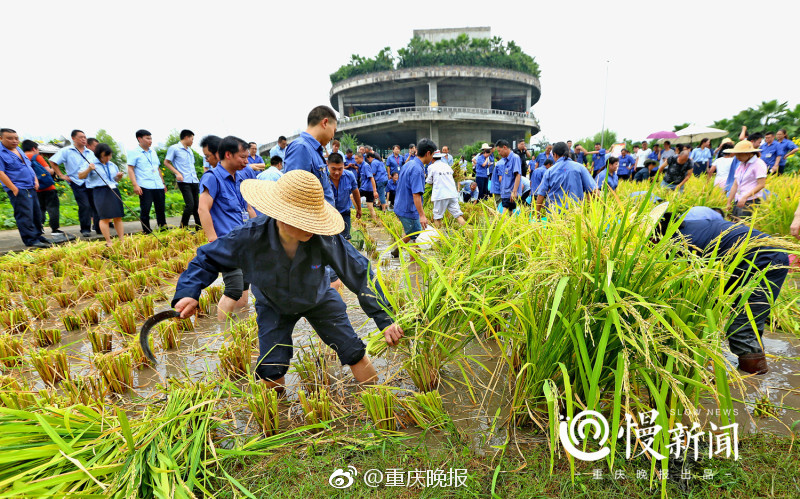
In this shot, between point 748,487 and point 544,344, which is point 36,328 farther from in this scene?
point 748,487

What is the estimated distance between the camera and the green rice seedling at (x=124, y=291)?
378 cm

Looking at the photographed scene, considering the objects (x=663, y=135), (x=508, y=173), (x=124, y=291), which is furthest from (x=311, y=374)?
(x=663, y=135)

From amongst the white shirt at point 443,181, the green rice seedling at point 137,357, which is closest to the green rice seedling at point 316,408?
the green rice seedling at point 137,357

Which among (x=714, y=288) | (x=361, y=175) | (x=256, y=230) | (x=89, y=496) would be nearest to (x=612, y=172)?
(x=361, y=175)

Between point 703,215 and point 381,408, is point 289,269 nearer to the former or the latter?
point 381,408

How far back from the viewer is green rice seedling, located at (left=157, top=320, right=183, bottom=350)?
283 cm

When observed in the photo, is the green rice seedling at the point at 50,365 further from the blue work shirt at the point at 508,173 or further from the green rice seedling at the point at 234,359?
the blue work shirt at the point at 508,173

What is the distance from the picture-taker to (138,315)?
339 centimetres

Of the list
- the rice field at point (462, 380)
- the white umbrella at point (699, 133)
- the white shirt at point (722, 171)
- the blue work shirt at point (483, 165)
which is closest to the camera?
the rice field at point (462, 380)

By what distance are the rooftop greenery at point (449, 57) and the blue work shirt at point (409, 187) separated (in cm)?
3787

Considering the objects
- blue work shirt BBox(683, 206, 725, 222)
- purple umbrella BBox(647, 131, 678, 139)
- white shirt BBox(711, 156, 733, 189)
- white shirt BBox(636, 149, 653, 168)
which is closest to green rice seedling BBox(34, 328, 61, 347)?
blue work shirt BBox(683, 206, 725, 222)

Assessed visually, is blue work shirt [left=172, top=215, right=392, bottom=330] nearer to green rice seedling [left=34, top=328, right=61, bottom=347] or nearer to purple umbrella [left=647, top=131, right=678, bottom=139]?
green rice seedling [left=34, top=328, right=61, bottom=347]

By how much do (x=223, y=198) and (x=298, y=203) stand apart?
2085 mm

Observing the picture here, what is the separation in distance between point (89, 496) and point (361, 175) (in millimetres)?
8519
